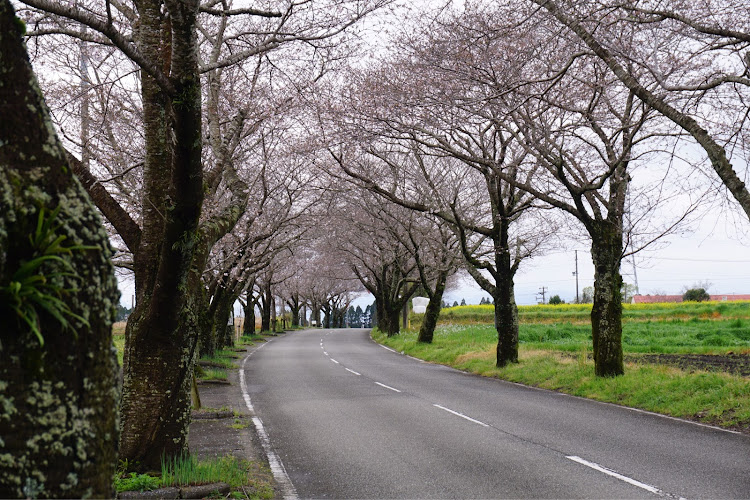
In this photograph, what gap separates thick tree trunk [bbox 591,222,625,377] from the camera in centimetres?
1433

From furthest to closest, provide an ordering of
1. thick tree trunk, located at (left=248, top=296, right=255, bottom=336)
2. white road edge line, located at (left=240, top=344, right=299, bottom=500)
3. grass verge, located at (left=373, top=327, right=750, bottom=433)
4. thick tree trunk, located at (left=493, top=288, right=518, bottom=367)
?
thick tree trunk, located at (left=248, top=296, right=255, bottom=336)
thick tree trunk, located at (left=493, top=288, right=518, bottom=367)
grass verge, located at (left=373, top=327, right=750, bottom=433)
white road edge line, located at (left=240, top=344, right=299, bottom=500)

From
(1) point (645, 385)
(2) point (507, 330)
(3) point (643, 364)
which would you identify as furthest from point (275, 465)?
(2) point (507, 330)

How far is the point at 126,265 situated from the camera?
1762cm

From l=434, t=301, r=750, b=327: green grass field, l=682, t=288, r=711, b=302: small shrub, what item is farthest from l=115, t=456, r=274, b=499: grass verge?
l=682, t=288, r=711, b=302: small shrub

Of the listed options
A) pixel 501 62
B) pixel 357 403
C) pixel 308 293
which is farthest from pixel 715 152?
pixel 308 293

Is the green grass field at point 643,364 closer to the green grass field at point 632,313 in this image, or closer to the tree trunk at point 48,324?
the green grass field at point 632,313

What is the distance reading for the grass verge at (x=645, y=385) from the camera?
35.0 feet

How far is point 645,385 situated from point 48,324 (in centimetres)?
1313

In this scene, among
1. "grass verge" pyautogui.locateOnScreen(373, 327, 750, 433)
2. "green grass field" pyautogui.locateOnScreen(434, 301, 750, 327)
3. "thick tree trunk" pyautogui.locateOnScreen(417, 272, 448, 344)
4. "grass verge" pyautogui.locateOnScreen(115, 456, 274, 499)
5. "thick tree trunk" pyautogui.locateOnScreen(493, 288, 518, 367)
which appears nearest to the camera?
"grass verge" pyautogui.locateOnScreen(115, 456, 274, 499)

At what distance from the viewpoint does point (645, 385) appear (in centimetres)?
1288

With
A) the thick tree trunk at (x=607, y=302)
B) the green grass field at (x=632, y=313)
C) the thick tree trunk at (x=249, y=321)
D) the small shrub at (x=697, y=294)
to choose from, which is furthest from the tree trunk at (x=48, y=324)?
the small shrub at (x=697, y=294)

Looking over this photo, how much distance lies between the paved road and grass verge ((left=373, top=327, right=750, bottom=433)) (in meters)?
0.63

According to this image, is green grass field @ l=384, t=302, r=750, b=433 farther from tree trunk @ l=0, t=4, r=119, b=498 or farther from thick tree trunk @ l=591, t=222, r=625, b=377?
tree trunk @ l=0, t=4, r=119, b=498

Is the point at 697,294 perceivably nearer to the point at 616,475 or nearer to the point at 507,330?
the point at 507,330
